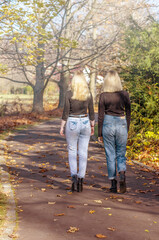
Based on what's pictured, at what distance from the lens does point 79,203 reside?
238 inches

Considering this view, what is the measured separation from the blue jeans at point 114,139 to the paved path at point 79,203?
1.72 ft

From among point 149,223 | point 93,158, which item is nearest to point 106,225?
point 149,223

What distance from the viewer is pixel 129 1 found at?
30688mm

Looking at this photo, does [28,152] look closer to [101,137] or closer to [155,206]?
[101,137]

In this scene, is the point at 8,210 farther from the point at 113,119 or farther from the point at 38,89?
the point at 38,89

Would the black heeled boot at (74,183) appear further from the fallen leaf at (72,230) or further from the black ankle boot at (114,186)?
the fallen leaf at (72,230)

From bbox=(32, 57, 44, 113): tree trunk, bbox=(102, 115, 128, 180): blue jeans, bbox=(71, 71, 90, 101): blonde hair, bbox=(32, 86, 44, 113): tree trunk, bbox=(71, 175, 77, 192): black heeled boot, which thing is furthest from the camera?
bbox=(32, 86, 44, 113): tree trunk

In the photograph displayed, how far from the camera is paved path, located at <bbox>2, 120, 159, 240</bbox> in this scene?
4738 millimetres

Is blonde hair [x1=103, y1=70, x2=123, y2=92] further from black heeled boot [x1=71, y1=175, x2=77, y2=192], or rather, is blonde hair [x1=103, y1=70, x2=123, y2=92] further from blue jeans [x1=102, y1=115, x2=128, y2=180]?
black heeled boot [x1=71, y1=175, x2=77, y2=192]

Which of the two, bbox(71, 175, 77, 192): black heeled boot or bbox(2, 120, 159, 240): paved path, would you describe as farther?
bbox(71, 175, 77, 192): black heeled boot

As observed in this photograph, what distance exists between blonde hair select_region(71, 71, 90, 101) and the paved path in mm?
1710

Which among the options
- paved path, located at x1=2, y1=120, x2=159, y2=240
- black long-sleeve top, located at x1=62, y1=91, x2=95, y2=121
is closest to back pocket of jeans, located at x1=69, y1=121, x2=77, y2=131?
black long-sleeve top, located at x1=62, y1=91, x2=95, y2=121

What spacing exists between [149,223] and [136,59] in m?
8.59

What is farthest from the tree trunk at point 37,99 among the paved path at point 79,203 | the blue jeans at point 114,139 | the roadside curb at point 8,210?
the blue jeans at point 114,139
